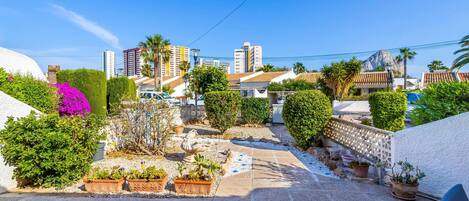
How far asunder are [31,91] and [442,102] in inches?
422

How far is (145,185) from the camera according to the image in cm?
456

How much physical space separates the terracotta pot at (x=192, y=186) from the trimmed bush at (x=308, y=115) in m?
4.44

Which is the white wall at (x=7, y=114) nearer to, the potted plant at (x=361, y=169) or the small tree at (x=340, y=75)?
Result: the potted plant at (x=361, y=169)

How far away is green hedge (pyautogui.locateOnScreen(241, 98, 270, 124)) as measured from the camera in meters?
14.6

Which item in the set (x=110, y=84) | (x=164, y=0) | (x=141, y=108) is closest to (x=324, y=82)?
(x=164, y=0)

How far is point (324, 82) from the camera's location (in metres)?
21.5

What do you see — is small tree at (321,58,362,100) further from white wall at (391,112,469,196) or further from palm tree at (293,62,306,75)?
palm tree at (293,62,306,75)

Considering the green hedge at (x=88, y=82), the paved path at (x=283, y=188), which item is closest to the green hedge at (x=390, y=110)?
the paved path at (x=283, y=188)

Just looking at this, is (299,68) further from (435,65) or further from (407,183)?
(407,183)

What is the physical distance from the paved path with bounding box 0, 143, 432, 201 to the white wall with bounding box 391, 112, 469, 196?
0.75 m

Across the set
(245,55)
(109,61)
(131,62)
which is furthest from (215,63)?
(131,62)

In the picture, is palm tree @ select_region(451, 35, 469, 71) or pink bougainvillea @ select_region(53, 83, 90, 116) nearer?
palm tree @ select_region(451, 35, 469, 71)

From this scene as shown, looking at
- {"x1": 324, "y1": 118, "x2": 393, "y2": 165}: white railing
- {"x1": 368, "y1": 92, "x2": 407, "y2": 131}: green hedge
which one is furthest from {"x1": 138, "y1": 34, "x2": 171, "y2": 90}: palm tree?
{"x1": 368, "y1": 92, "x2": 407, "y2": 131}: green hedge

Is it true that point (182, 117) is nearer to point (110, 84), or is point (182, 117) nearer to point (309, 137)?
point (110, 84)
